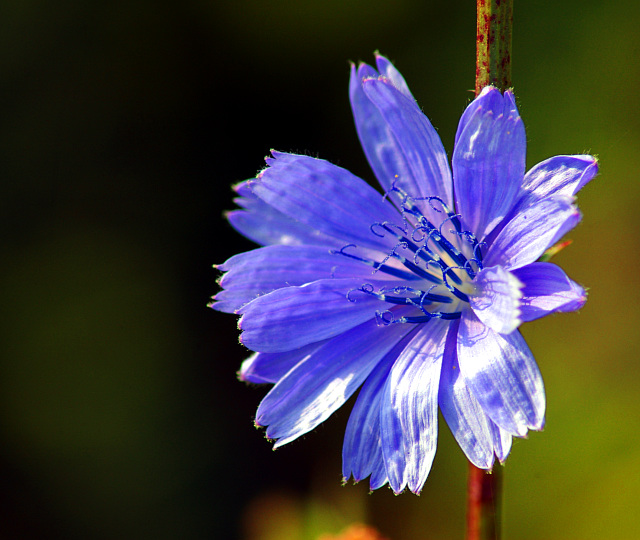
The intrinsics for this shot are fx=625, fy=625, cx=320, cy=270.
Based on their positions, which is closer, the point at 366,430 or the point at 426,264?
the point at 366,430

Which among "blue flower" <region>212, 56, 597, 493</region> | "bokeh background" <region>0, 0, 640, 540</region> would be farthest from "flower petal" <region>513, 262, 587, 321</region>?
"bokeh background" <region>0, 0, 640, 540</region>

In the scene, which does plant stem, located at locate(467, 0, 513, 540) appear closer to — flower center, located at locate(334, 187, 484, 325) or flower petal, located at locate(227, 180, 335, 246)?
flower center, located at locate(334, 187, 484, 325)

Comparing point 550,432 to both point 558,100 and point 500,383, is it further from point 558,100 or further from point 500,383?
point 500,383

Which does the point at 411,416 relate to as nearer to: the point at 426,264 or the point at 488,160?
the point at 426,264

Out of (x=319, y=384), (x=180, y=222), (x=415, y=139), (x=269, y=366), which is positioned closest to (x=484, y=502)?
(x=319, y=384)

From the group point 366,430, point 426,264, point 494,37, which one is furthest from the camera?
point 426,264

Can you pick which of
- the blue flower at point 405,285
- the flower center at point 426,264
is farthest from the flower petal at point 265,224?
the flower center at point 426,264
